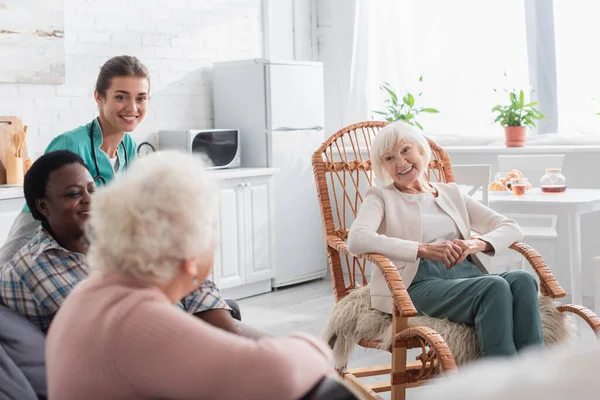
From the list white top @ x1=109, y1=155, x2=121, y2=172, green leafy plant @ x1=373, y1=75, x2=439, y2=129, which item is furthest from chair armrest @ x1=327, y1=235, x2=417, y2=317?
green leafy plant @ x1=373, y1=75, x2=439, y2=129

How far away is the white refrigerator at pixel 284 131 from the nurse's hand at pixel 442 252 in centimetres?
283

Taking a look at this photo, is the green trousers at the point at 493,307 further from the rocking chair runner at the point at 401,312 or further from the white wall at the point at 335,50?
the white wall at the point at 335,50

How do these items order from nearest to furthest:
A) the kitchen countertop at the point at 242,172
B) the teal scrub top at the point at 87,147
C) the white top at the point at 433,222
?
the teal scrub top at the point at 87,147 → the white top at the point at 433,222 → the kitchen countertop at the point at 242,172

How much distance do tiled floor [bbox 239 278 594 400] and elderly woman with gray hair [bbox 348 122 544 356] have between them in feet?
3.31

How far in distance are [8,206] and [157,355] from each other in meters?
3.33

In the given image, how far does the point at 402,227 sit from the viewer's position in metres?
3.14

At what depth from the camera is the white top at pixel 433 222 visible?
3.16 metres

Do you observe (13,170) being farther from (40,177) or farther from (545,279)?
(545,279)

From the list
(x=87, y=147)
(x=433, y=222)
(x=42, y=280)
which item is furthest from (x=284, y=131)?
(x=42, y=280)

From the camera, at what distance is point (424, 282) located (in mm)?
3031

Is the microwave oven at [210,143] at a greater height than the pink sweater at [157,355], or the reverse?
the microwave oven at [210,143]

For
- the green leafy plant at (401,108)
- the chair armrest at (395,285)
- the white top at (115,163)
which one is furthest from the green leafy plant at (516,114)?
the white top at (115,163)

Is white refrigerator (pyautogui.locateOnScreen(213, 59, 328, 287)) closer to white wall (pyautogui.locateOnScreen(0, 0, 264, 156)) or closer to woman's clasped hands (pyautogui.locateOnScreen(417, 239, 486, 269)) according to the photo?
white wall (pyautogui.locateOnScreen(0, 0, 264, 156))

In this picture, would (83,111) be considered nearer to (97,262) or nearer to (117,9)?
(117,9)
